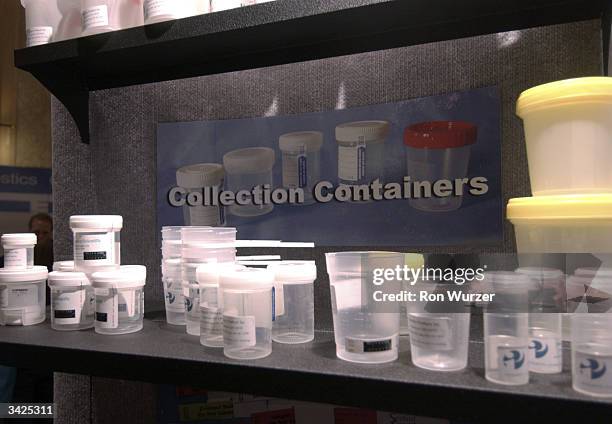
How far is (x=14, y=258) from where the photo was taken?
1.00 meters

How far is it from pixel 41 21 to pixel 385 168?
0.79 metres

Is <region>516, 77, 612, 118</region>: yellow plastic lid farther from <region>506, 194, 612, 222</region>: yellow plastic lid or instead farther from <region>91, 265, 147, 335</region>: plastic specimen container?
<region>91, 265, 147, 335</region>: plastic specimen container

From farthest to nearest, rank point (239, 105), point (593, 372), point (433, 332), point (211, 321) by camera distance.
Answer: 1. point (239, 105)
2. point (211, 321)
3. point (433, 332)
4. point (593, 372)

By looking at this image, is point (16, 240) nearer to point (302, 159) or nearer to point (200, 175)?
point (200, 175)

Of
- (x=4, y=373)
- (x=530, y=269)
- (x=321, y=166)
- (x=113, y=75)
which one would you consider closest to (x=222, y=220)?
(x=321, y=166)

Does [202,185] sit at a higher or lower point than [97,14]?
lower

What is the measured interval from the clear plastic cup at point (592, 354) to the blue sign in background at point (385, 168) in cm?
33

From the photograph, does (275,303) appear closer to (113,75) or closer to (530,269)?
(530,269)

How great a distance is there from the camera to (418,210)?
38.8 inches

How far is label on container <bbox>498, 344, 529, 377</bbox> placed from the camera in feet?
2.00

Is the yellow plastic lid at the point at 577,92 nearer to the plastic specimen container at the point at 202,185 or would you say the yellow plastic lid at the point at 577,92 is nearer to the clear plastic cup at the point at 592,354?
the clear plastic cup at the point at 592,354

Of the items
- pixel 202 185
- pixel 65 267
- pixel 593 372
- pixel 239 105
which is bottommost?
pixel 593 372

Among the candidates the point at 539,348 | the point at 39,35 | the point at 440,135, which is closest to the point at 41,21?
the point at 39,35

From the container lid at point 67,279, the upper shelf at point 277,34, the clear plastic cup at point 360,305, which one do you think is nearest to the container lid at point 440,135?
the upper shelf at point 277,34
